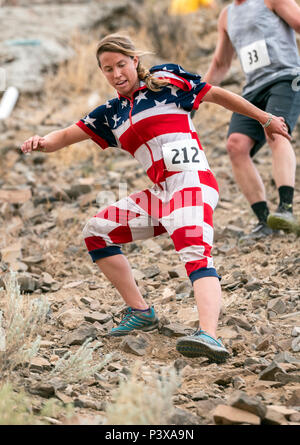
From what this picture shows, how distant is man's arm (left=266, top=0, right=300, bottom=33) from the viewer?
178 inches

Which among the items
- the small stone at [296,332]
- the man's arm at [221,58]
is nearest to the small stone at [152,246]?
the man's arm at [221,58]

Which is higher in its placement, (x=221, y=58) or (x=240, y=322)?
(x=221, y=58)

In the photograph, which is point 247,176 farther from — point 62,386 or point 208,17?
point 208,17

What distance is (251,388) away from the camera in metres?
2.69

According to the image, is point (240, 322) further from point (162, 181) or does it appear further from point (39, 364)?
point (39, 364)

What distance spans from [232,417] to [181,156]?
137cm

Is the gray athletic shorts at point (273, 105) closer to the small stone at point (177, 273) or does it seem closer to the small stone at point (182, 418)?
the small stone at point (177, 273)

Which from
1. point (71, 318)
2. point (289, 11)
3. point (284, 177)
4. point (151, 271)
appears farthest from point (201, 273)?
point (289, 11)

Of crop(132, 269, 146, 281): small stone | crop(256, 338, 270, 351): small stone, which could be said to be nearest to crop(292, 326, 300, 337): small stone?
crop(256, 338, 270, 351): small stone

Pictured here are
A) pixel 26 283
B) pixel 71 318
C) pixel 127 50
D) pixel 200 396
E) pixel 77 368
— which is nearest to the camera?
pixel 200 396

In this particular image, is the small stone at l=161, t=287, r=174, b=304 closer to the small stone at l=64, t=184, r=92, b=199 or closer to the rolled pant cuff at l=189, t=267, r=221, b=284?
the rolled pant cuff at l=189, t=267, r=221, b=284

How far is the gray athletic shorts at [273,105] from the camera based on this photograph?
15.0ft

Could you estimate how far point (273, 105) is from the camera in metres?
4.59
